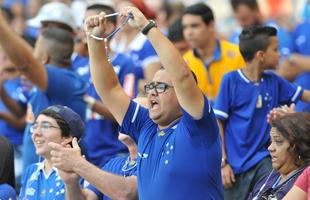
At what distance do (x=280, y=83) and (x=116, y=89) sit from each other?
6.31ft

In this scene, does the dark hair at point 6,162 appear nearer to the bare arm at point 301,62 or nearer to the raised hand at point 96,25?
the raised hand at point 96,25

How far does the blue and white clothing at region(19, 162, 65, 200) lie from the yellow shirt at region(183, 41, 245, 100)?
2.35 m

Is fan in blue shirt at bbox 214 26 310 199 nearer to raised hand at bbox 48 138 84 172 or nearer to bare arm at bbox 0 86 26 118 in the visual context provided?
raised hand at bbox 48 138 84 172

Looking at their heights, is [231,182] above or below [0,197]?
below

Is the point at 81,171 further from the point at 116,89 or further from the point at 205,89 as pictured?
the point at 205,89

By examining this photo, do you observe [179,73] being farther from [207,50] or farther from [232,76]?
[207,50]

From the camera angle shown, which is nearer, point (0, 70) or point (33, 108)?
point (33, 108)

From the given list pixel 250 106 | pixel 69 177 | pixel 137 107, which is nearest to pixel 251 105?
pixel 250 106

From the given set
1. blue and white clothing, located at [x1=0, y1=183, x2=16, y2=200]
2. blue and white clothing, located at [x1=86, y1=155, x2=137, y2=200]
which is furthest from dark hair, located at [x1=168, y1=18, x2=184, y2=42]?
blue and white clothing, located at [x1=0, y1=183, x2=16, y2=200]

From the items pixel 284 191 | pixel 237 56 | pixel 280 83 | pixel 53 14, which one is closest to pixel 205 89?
pixel 237 56

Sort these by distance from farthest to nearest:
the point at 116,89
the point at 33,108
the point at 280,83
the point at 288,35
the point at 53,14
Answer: the point at 288,35, the point at 53,14, the point at 33,108, the point at 280,83, the point at 116,89

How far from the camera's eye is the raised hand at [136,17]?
5.85 m

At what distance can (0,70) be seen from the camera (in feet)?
33.8

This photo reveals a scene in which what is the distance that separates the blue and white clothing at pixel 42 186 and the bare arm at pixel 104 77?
707mm
